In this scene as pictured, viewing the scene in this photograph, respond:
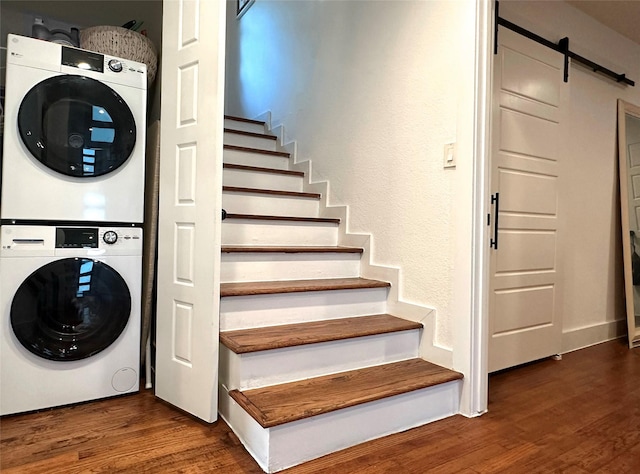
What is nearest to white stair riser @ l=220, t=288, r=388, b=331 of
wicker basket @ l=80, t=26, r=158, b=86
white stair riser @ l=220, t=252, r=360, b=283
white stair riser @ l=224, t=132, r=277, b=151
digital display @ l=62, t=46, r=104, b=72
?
white stair riser @ l=220, t=252, r=360, b=283

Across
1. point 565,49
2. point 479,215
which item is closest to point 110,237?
point 479,215

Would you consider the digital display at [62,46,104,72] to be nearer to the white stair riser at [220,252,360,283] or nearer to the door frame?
the white stair riser at [220,252,360,283]

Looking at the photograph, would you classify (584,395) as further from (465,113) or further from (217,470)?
(217,470)

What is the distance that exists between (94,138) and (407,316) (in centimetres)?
185

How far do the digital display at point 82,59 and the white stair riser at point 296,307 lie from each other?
1.30 m

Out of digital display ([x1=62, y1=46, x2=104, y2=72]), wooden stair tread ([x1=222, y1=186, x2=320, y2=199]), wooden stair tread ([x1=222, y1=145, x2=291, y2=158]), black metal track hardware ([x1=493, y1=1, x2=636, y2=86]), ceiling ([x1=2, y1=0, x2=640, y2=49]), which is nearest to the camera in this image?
digital display ([x1=62, y1=46, x2=104, y2=72])

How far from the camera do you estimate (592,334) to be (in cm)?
313

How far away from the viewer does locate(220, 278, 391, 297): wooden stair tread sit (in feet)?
6.19

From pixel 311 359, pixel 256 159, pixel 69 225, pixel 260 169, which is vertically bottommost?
pixel 311 359

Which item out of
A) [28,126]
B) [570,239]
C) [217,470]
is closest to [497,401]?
[217,470]

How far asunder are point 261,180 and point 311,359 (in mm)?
1611

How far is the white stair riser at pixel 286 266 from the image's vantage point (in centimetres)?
217

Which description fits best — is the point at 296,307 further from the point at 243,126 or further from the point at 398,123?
the point at 243,126

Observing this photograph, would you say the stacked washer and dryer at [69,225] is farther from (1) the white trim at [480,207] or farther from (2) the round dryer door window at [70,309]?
(1) the white trim at [480,207]
